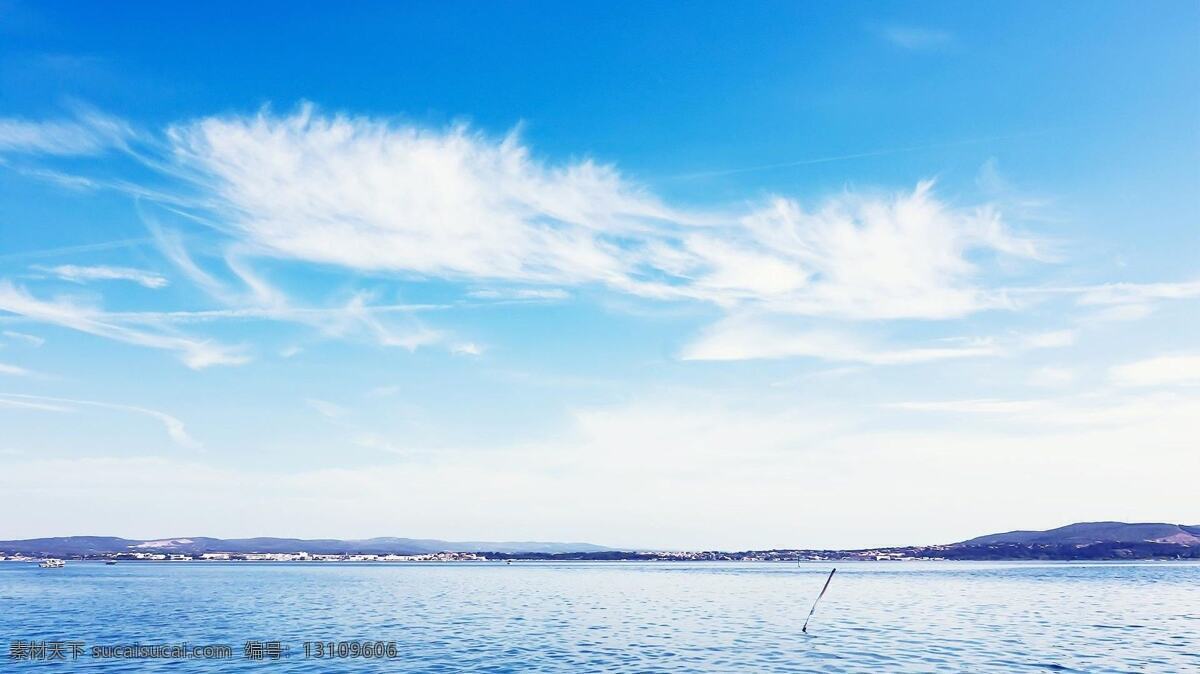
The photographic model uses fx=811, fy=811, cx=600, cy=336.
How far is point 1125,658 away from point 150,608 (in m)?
95.2

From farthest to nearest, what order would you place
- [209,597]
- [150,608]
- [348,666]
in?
[209,597], [150,608], [348,666]

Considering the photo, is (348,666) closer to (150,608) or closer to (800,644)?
(800,644)

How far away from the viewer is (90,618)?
Answer: 79.2 metres

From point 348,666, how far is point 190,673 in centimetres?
841

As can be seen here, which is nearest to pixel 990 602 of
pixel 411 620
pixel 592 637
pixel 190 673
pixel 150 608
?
pixel 592 637

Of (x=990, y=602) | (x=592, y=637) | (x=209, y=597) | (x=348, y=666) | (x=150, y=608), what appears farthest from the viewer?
(x=209, y=597)

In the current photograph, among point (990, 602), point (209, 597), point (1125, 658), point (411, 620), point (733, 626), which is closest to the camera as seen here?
point (1125, 658)

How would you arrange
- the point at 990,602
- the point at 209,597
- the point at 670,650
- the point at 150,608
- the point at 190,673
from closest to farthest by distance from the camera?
the point at 190,673, the point at 670,650, the point at 150,608, the point at 990,602, the point at 209,597

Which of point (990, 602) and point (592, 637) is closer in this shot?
point (592, 637)

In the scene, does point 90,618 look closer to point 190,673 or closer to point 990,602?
point 190,673

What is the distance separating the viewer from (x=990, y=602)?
10194cm

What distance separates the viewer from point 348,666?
47938mm

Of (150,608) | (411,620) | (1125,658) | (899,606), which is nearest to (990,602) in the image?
(899,606)

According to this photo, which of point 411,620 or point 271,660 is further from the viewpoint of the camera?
point 411,620
